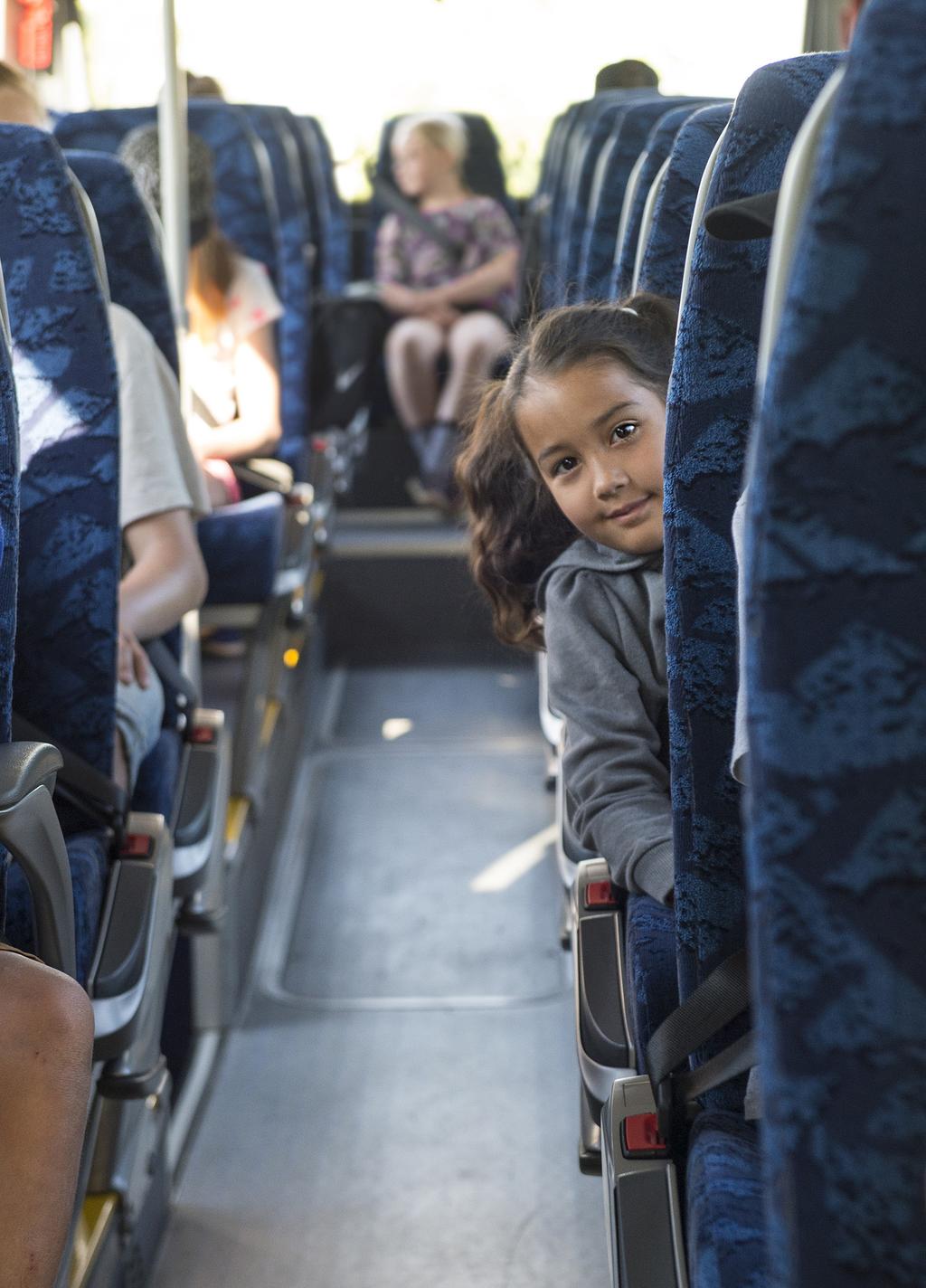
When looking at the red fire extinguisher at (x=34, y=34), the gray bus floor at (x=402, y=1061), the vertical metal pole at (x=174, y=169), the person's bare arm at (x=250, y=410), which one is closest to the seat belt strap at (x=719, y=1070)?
the gray bus floor at (x=402, y=1061)

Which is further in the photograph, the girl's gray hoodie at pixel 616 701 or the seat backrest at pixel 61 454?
the seat backrest at pixel 61 454

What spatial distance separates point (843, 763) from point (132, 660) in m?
1.23

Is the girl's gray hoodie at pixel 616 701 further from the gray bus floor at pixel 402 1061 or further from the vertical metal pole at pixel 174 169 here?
the vertical metal pole at pixel 174 169

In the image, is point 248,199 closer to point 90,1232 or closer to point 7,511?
point 7,511

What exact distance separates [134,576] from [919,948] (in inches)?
52.3

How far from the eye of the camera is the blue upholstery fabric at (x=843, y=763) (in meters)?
0.64

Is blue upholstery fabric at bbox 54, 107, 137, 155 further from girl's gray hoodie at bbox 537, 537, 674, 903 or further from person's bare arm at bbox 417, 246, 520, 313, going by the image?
girl's gray hoodie at bbox 537, 537, 674, 903

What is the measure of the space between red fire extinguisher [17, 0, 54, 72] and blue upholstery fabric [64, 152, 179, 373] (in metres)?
1.63

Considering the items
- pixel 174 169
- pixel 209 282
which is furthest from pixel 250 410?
pixel 174 169

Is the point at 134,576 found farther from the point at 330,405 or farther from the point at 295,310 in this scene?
the point at 330,405

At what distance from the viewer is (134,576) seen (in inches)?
71.9

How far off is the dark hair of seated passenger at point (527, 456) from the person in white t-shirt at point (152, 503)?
0.45 meters

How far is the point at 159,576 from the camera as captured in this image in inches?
72.3

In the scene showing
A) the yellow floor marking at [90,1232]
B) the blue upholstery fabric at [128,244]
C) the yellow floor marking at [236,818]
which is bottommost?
the yellow floor marking at [236,818]
